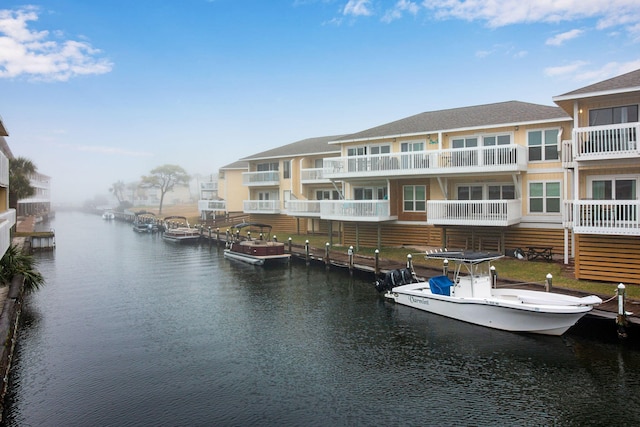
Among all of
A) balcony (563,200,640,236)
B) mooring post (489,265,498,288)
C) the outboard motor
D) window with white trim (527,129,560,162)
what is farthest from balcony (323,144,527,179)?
the outboard motor

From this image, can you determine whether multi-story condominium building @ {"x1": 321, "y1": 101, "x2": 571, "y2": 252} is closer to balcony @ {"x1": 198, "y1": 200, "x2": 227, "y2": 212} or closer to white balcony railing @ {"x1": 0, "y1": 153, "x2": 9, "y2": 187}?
white balcony railing @ {"x1": 0, "y1": 153, "x2": 9, "y2": 187}

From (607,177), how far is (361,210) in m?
15.0

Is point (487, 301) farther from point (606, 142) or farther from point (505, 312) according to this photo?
point (606, 142)

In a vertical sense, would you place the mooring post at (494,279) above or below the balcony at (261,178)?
below

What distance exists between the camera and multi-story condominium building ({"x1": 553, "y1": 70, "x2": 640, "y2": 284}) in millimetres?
19453

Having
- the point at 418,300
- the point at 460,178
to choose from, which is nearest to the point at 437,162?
the point at 460,178

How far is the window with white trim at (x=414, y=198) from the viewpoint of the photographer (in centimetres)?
3203

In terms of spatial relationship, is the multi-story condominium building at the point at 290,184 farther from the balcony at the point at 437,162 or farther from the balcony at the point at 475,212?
the balcony at the point at 475,212

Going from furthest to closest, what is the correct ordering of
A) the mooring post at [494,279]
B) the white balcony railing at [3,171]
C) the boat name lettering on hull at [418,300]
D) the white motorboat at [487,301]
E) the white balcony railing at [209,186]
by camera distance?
the white balcony railing at [209,186], the white balcony railing at [3,171], the mooring post at [494,279], the boat name lettering on hull at [418,300], the white motorboat at [487,301]

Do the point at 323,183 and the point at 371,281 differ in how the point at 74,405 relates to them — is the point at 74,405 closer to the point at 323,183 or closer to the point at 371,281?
the point at 371,281

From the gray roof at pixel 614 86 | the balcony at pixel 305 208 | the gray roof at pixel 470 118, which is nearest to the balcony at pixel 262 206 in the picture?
the balcony at pixel 305 208

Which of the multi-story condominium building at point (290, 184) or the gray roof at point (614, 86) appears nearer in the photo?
the gray roof at point (614, 86)

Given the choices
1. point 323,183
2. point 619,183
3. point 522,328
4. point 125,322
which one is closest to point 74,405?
point 125,322

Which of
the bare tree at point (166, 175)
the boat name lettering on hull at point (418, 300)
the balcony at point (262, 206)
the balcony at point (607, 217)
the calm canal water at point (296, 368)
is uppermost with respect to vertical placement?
the bare tree at point (166, 175)
